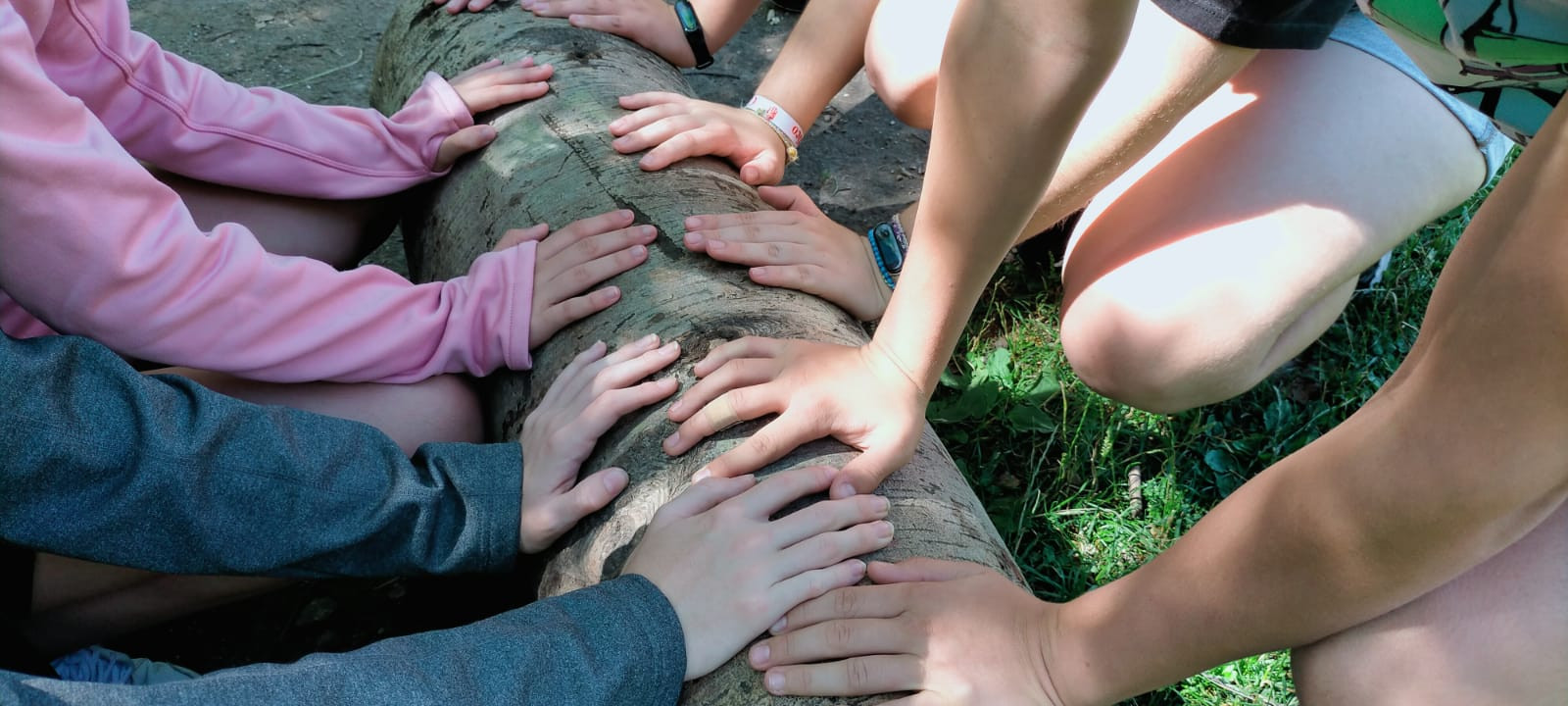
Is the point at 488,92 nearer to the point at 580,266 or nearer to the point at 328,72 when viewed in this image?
the point at 580,266

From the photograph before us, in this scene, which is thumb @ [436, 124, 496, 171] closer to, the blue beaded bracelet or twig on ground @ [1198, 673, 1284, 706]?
the blue beaded bracelet

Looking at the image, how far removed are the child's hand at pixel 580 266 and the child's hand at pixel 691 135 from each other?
7.7 inches

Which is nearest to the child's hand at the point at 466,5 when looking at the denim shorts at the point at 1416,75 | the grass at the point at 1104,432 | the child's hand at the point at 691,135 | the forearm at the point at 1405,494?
the child's hand at the point at 691,135

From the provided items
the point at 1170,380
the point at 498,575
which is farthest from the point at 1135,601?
the point at 498,575

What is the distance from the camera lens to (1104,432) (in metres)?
2.26

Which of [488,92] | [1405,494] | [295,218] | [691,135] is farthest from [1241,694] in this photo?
[295,218]

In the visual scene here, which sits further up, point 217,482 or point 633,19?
point 633,19

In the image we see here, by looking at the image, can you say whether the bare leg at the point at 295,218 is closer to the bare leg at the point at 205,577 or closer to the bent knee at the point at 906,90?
the bare leg at the point at 205,577

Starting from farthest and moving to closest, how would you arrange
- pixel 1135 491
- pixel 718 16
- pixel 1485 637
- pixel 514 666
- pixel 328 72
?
pixel 328 72
pixel 718 16
pixel 1135 491
pixel 514 666
pixel 1485 637

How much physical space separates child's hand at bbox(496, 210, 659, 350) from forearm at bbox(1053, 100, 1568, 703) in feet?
2.82

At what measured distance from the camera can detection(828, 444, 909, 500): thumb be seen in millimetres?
1362

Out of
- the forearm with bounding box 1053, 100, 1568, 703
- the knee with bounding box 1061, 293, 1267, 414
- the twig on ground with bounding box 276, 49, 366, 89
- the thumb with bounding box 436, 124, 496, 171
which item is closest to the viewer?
the forearm with bounding box 1053, 100, 1568, 703

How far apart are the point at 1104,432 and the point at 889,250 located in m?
0.63

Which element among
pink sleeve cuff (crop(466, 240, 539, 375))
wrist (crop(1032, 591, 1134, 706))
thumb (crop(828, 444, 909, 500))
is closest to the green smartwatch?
pink sleeve cuff (crop(466, 240, 539, 375))
